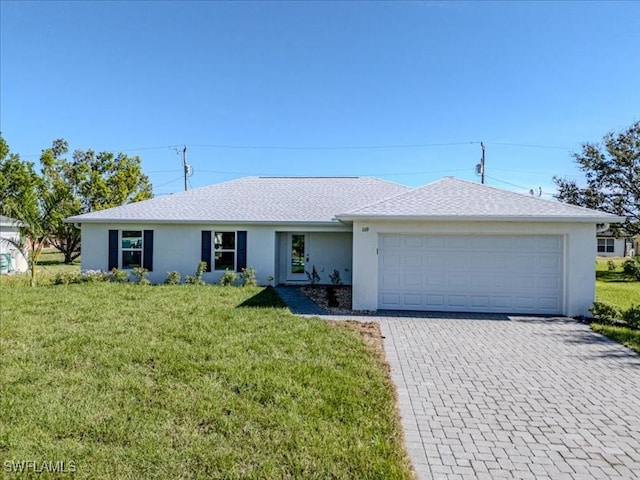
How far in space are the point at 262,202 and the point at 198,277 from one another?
4727mm

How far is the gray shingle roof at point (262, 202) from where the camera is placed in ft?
52.2

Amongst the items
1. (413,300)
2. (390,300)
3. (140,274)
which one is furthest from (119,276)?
(413,300)

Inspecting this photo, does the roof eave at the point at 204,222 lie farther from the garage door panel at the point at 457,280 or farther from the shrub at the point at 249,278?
the garage door panel at the point at 457,280

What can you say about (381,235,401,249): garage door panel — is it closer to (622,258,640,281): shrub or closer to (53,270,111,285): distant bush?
(53,270,111,285): distant bush

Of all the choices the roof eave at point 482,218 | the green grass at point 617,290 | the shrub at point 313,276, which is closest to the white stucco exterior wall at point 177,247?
the shrub at point 313,276

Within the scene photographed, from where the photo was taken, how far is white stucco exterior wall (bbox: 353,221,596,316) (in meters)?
10.8

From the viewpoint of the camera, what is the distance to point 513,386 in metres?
5.71

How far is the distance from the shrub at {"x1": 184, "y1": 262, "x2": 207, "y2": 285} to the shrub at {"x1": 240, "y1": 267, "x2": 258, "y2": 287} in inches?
64.1

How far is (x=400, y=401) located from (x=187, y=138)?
33951 millimetres

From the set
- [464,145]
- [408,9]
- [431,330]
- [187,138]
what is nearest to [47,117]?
[187,138]

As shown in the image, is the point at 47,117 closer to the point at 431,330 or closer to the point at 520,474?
the point at 431,330

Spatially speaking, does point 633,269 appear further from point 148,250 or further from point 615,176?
point 148,250

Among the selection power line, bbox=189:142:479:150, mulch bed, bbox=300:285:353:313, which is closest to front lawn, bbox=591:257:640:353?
mulch bed, bbox=300:285:353:313

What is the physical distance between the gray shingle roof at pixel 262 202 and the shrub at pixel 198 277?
1.88 metres
